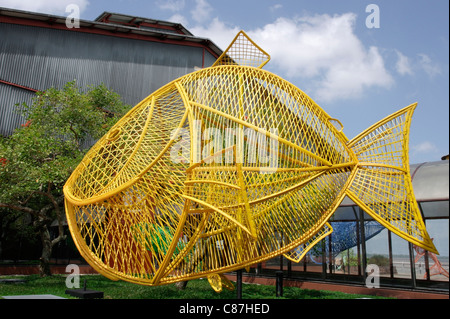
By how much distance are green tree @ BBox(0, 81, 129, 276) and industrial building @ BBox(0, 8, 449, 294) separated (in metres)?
4.87

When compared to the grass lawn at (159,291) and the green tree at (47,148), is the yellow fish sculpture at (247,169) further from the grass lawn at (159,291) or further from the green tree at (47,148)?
the green tree at (47,148)

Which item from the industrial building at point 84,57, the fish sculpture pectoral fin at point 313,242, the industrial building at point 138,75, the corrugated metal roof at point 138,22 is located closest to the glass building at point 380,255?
the industrial building at point 138,75

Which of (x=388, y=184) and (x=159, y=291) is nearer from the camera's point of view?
(x=388, y=184)

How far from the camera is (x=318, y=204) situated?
23.7ft

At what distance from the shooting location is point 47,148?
1394cm

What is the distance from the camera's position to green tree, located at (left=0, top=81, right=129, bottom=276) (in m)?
13.0

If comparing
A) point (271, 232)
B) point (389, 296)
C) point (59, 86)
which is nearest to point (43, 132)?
point (59, 86)

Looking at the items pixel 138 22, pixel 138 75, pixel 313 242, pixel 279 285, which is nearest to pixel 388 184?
pixel 313 242

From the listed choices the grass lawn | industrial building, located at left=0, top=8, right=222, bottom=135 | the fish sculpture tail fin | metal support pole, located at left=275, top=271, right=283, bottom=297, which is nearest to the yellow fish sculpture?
the fish sculpture tail fin

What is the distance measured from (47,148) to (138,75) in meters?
10.9

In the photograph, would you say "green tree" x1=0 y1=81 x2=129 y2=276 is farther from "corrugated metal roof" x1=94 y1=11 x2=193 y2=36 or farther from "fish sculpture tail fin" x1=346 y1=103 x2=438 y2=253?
"corrugated metal roof" x1=94 y1=11 x2=193 y2=36

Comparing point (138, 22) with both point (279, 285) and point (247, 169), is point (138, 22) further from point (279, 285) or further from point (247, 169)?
point (247, 169)

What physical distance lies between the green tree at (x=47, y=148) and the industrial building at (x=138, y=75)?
16.0ft

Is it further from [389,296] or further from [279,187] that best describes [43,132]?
[389,296]
